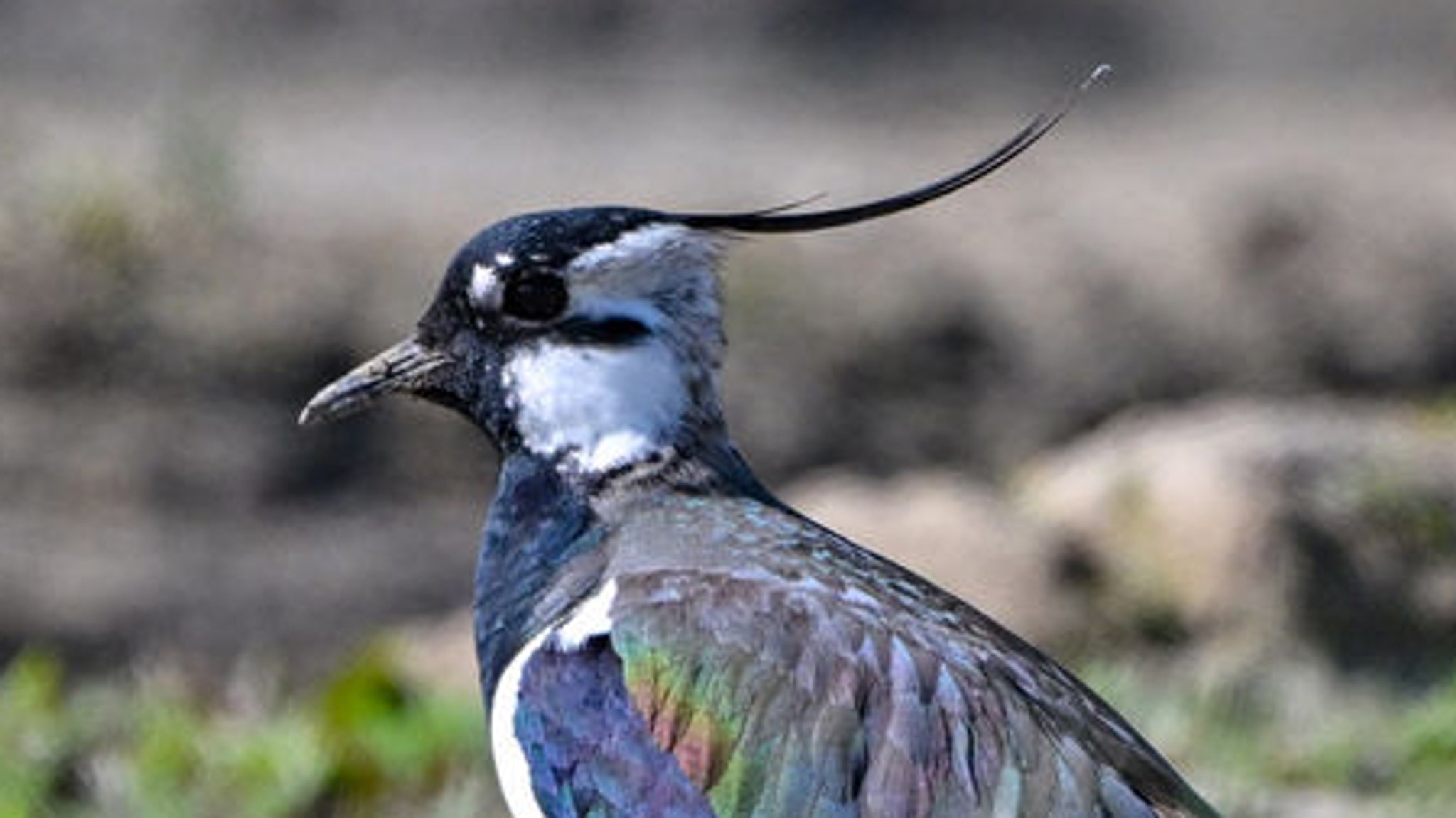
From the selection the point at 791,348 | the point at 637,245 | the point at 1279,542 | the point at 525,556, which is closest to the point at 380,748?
the point at 525,556

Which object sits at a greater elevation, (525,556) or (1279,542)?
(525,556)

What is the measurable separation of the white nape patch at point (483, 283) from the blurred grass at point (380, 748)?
1.25 meters

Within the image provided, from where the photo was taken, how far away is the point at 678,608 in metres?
5.66

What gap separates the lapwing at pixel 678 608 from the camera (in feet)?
18.1

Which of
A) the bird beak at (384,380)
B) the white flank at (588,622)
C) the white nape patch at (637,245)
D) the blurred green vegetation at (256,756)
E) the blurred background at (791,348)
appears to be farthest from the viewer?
the blurred background at (791,348)

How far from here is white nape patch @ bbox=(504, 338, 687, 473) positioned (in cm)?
612

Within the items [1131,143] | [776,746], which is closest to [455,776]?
[776,746]

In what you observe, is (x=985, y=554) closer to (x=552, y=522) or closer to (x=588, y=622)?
(x=552, y=522)

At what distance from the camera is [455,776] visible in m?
7.27

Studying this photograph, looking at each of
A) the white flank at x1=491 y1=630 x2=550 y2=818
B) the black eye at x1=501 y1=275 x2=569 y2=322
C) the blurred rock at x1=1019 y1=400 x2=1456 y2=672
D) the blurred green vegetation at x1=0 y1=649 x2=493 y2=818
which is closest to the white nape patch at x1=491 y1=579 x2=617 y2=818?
the white flank at x1=491 y1=630 x2=550 y2=818

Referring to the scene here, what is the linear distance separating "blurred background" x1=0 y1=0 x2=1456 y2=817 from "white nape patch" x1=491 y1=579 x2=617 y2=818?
1.32m

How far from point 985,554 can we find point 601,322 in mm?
2470

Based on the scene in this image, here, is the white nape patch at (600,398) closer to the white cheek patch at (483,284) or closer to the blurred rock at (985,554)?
the white cheek patch at (483,284)

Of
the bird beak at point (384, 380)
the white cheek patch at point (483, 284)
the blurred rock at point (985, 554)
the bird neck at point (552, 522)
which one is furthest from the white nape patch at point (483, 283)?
the blurred rock at point (985, 554)
